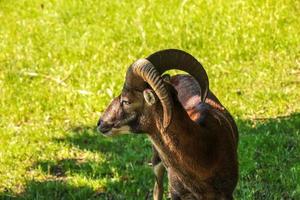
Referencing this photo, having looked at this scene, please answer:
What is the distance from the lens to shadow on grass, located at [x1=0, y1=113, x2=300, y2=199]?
896 centimetres

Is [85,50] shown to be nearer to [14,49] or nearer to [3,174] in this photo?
[14,49]

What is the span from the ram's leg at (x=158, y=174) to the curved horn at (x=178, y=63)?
3.60 ft

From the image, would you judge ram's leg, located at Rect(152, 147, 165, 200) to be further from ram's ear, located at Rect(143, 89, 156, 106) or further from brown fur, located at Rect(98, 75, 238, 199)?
ram's ear, located at Rect(143, 89, 156, 106)

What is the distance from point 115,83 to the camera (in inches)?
499

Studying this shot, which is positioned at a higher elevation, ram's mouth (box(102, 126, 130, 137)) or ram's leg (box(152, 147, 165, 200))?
ram's mouth (box(102, 126, 130, 137))

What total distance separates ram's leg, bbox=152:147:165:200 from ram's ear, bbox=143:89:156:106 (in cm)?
127

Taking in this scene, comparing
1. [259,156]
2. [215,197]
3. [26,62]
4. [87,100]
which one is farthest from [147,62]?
[26,62]

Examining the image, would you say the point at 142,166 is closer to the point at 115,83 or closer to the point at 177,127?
the point at 115,83

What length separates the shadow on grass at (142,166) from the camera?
8.96 m

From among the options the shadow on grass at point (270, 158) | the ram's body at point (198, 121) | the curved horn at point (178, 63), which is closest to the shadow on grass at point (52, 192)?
the ram's body at point (198, 121)

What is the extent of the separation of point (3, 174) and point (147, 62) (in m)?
4.19

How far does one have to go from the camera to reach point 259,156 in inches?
381

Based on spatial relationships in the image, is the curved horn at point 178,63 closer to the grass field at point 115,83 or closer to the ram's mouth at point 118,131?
the ram's mouth at point 118,131

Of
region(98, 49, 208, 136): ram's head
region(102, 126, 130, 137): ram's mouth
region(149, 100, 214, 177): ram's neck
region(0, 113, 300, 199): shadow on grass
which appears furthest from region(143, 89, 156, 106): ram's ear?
region(0, 113, 300, 199): shadow on grass
